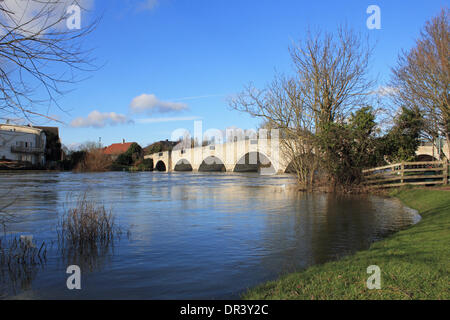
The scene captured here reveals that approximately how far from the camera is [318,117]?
23.2 meters

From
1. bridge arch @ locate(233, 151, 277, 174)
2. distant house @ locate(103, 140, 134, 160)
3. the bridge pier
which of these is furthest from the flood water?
distant house @ locate(103, 140, 134, 160)

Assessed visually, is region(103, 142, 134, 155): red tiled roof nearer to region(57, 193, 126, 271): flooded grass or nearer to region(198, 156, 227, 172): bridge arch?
region(198, 156, 227, 172): bridge arch

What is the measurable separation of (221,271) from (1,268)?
13.6 feet

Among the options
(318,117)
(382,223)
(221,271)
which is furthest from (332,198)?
(221,271)

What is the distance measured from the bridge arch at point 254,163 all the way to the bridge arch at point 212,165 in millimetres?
4017

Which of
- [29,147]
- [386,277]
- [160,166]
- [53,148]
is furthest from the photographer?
[160,166]

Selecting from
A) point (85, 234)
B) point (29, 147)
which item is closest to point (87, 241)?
point (85, 234)

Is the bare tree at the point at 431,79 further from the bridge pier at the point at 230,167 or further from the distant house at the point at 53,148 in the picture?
the distant house at the point at 53,148

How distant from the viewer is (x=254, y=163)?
71125mm

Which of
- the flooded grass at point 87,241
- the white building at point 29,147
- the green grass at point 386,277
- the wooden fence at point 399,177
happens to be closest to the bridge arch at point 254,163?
the white building at point 29,147

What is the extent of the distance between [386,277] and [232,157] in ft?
186

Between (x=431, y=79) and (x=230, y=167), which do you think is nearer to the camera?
(x=431, y=79)

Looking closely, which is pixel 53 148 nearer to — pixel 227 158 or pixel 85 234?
pixel 227 158

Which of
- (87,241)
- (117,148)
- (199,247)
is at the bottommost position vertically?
(199,247)
